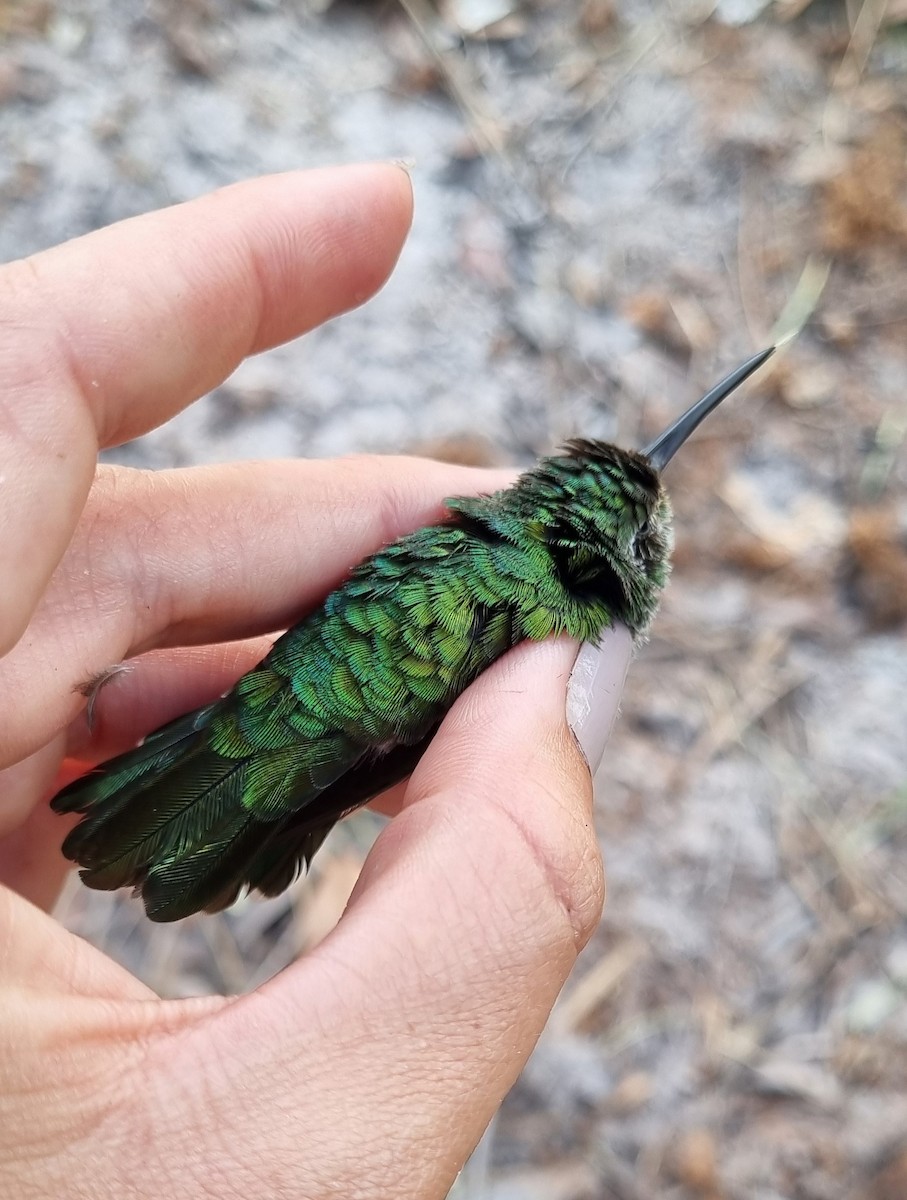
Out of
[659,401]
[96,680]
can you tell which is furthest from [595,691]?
[659,401]

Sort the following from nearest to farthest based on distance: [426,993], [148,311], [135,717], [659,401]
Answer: [426,993], [148,311], [135,717], [659,401]

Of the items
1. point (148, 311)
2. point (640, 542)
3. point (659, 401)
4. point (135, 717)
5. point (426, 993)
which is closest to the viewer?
point (426, 993)

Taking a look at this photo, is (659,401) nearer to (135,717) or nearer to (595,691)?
(595,691)

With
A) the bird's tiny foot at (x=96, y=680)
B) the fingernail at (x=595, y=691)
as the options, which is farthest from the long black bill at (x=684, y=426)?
the bird's tiny foot at (x=96, y=680)

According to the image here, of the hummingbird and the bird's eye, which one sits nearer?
→ the hummingbird

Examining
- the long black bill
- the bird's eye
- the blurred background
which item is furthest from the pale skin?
the blurred background

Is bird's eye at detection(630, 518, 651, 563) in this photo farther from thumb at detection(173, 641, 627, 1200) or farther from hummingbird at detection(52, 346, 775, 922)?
thumb at detection(173, 641, 627, 1200)

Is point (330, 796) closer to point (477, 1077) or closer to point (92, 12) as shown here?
point (477, 1077)
